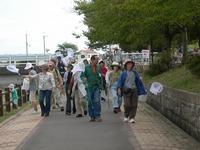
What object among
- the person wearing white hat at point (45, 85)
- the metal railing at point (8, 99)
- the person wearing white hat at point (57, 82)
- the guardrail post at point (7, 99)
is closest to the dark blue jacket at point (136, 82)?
the person wearing white hat at point (45, 85)

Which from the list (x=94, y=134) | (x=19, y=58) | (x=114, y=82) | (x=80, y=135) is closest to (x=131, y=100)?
(x=94, y=134)

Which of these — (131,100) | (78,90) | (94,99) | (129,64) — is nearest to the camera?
(129,64)

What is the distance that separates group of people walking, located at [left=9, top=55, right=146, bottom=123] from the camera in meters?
10.9

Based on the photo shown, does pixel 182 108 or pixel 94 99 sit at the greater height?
pixel 94 99

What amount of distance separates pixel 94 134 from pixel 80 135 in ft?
1.01

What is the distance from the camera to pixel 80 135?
9203 millimetres

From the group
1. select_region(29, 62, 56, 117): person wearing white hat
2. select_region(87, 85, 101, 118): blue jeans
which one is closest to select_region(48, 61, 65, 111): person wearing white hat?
select_region(29, 62, 56, 117): person wearing white hat

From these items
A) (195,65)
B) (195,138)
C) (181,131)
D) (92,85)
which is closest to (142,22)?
(195,65)

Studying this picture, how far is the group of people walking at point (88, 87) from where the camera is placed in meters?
10.9

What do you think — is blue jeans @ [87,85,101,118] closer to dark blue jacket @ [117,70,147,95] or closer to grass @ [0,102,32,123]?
dark blue jacket @ [117,70,147,95]

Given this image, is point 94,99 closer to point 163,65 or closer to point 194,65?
point 194,65

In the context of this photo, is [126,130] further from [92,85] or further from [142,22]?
[142,22]

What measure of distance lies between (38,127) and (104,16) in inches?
296

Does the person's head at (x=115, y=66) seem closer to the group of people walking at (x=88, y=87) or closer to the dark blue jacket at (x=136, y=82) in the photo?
the group of people walking at (x=88, y=87)
